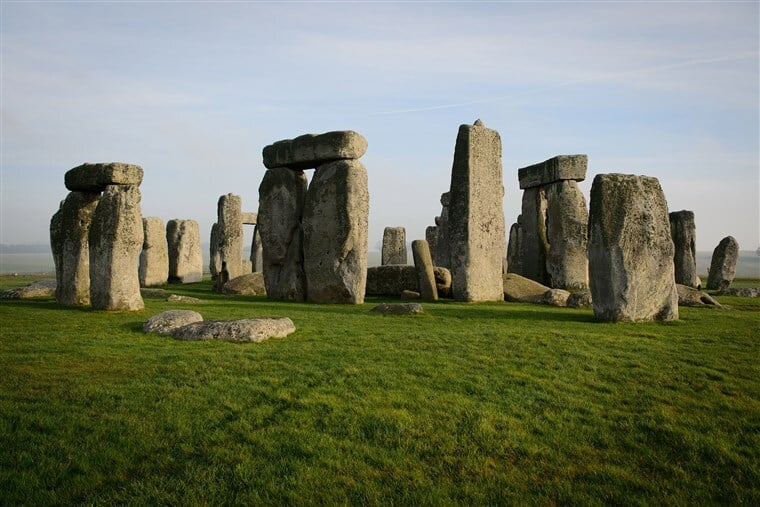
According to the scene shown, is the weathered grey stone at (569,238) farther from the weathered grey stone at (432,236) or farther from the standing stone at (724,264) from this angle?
the weathered grey stone at (432,236)

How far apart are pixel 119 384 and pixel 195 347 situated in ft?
5.66

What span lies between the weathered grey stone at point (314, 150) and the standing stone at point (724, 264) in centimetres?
1389

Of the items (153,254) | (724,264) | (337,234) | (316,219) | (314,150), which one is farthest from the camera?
(153,254)

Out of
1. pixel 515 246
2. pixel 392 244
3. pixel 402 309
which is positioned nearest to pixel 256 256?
pixel 392 244

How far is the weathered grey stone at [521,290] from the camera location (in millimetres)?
14727

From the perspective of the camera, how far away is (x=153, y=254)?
21188 mm

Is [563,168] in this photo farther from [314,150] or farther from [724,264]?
[314,150]

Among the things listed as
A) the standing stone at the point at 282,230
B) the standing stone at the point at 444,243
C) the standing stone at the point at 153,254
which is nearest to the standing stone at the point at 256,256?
the standing stone at the point at 153,254

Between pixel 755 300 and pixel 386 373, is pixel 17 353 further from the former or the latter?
pixel 755 300

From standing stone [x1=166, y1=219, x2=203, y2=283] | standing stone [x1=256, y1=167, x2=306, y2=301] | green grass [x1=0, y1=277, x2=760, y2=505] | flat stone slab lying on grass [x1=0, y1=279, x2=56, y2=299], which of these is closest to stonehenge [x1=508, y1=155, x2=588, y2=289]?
standing stone [x1=256, y1=167, x2=306, y2=301]

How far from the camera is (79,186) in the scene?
1148 cm

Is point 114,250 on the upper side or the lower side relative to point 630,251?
upper

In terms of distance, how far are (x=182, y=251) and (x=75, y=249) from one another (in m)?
12.1

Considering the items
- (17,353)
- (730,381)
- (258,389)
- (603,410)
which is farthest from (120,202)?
(730,381)
